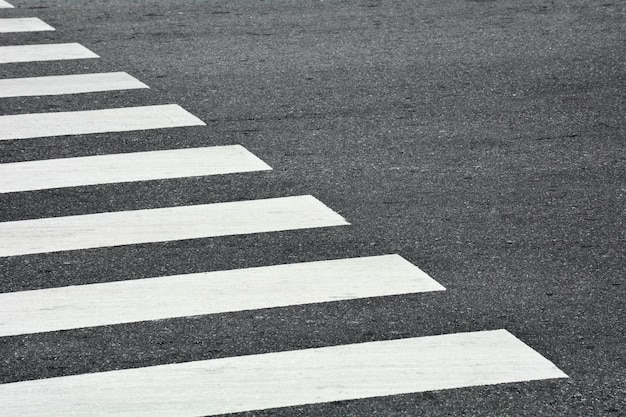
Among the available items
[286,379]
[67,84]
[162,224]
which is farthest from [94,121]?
[286,379]

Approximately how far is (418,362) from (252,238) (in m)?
1.50

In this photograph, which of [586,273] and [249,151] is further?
[249,151]

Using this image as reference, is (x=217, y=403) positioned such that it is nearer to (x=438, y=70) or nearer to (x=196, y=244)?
(x=196, y=244)

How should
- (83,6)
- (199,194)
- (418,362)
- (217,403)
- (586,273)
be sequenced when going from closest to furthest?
1. (217,403)
2. (418,362)
3. (586,273)
4. (199,194)
5. (83,6)

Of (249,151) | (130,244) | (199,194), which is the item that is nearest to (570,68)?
(249,151)

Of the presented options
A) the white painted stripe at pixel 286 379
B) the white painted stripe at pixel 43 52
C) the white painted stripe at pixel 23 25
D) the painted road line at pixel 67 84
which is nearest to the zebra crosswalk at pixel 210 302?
the white painted stripe at pixel 286 379

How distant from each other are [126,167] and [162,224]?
0.93 m

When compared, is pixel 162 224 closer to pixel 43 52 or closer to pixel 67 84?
pixel 67 84

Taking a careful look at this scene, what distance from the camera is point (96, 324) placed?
16.2ft

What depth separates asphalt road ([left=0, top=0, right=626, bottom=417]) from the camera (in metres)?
4.79

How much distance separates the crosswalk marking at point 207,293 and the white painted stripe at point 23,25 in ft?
17.4

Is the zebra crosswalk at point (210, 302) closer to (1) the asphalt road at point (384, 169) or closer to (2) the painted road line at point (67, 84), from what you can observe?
(1) the asphalt road at point (384, 169)

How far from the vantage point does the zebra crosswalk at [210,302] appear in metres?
4.36

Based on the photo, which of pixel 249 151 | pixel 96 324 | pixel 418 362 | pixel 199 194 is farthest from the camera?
pixel 249 151
